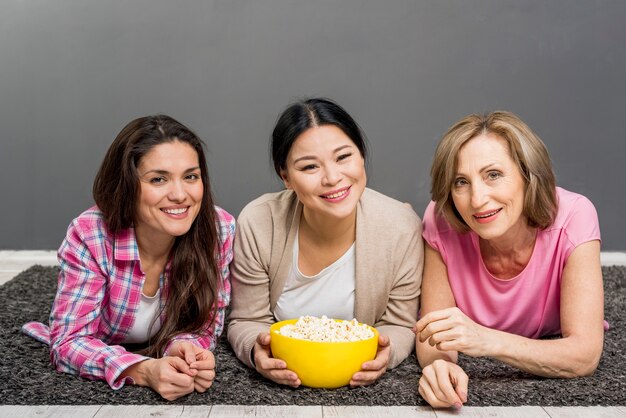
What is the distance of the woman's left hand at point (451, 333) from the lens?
181 centimetres

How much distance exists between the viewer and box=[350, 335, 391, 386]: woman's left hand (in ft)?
6.16

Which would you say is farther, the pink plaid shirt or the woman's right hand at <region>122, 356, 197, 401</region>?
the pink plaid shirt

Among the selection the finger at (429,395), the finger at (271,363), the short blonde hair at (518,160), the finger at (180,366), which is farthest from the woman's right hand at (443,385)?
the finger at (180,366)

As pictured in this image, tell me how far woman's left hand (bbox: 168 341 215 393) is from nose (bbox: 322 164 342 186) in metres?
0.53

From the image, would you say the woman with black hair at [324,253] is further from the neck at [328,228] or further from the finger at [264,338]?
the finger at [264,338]

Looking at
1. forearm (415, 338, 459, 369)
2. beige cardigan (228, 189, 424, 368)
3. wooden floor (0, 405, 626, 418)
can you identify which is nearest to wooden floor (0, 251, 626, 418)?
wooden floor (0, 405, 626, 418)

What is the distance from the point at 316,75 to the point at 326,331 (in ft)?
7.23

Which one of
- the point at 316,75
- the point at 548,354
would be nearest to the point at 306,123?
the point at 548,354

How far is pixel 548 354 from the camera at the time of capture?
191 centimetres

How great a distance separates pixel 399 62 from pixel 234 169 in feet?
3.24

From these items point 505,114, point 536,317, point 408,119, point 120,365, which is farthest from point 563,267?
point 408,119

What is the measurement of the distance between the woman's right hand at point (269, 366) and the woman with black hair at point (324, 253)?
92 mm

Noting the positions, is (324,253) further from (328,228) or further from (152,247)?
(152,247)

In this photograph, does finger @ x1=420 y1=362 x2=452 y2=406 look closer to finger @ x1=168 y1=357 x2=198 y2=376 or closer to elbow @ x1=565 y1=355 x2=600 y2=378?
elbow @ x1=565 y1=355 x2=600 y2=378
